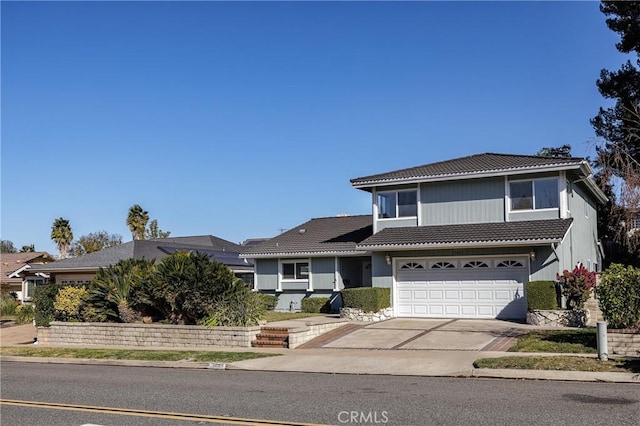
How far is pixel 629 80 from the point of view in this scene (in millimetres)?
32406

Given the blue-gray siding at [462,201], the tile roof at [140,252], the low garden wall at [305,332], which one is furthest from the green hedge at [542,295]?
the tile roof at [140,252]

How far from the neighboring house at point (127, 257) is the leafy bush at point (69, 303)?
10257 mm

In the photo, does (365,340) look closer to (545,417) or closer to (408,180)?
Result: (408,180)

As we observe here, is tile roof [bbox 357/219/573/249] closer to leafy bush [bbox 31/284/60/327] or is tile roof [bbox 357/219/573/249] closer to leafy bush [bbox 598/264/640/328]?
leafy bush [bbox 598/264/640/328]

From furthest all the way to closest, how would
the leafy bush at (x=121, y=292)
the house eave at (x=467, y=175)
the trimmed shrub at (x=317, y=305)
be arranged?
the trimmed shrub at (x=317, y=305), the house eave at (x=467, y=175), the leafy bush at (x=121, y=292)

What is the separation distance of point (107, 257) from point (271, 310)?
1354 centimetres

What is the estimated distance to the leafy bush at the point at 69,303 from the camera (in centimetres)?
2369

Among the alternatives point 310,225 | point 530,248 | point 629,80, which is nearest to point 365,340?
point 530,248

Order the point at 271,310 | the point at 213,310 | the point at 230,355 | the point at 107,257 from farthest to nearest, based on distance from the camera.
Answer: the point at 107,257
the point at 271,310
the point at 213,310
the point at 230,355

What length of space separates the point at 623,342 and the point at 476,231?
979 cm

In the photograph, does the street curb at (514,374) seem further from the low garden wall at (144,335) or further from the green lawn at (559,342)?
the low garden wall at (144,335)

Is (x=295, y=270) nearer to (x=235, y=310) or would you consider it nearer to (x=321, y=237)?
(x=321, y=237)

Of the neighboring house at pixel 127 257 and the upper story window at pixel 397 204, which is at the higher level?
the upper story window at pixel 397 204

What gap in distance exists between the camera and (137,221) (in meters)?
63.3
